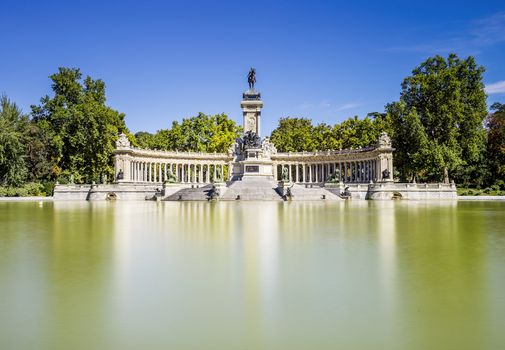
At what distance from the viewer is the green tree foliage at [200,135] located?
86.7 m

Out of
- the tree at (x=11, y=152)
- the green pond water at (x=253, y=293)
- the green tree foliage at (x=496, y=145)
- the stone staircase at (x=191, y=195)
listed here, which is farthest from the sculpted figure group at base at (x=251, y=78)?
the green pond water at (x=253, y=293)

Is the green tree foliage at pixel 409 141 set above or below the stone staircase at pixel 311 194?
above

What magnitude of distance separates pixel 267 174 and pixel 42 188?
34.8 meters

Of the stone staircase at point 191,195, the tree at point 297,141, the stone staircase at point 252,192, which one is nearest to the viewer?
the stone staircase at point 252,192

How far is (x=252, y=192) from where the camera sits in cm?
4956

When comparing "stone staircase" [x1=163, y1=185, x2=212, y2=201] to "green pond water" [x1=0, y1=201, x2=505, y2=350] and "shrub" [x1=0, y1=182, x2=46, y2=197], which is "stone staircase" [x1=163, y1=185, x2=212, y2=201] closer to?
"shrub" [x1=0, y1=182, x2=46, y2=197]

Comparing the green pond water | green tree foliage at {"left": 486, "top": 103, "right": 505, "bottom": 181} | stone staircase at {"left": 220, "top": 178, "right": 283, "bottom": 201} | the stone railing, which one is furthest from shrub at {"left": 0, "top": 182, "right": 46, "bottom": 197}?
green tree foliage at {"left": 486, "top": 103, "right": 505, "bottom": 181}

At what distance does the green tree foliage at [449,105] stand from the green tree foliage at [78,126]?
153 ft

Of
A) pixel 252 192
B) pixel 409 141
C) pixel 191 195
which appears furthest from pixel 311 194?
pixel 409 141

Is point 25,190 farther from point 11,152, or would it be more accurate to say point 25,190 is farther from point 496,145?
point 496,145

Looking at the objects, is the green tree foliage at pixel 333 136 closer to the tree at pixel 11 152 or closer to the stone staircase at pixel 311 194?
the stone staircase at pixel 311 194

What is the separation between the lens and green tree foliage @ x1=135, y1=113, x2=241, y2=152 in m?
86.7

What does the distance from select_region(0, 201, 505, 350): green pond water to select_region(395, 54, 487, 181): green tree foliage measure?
48045mm

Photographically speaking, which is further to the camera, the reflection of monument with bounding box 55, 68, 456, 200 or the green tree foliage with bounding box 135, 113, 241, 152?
the green tree foliage with bounding box 135, 113, 241, 152
